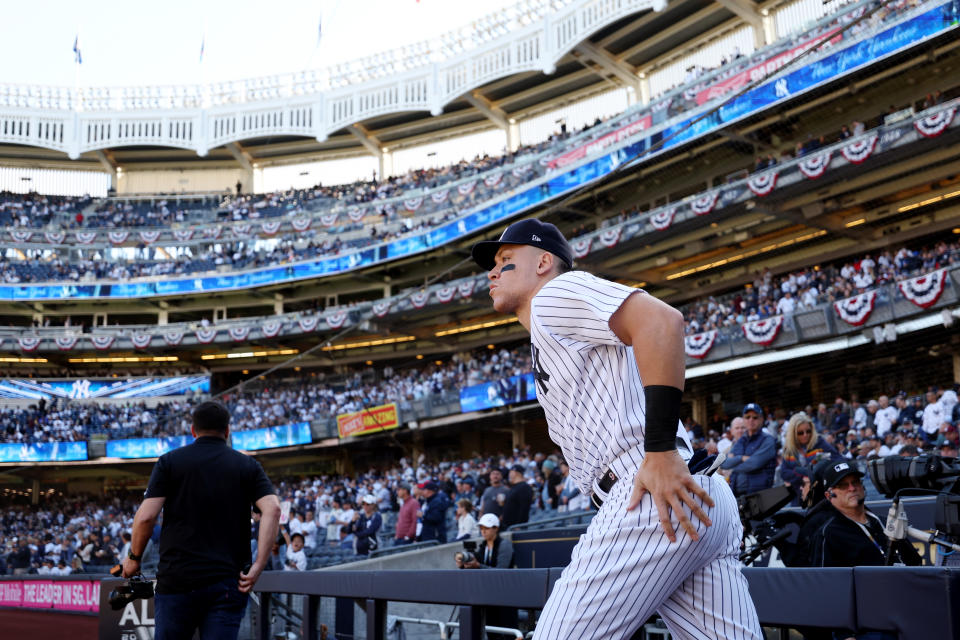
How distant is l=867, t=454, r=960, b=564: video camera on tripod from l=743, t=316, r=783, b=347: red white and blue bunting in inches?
854

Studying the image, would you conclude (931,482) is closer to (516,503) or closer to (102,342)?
(516,503)

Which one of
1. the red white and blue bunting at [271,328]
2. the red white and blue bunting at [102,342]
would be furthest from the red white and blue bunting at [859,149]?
the red white and blue bunting at [102,342]

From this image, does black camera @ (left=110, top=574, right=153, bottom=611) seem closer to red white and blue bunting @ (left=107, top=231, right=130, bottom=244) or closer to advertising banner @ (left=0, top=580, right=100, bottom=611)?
advertising banner @ (left=0, top=580, right=100, bottom=611)

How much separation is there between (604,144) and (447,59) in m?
17.0

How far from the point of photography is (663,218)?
98.9 feet

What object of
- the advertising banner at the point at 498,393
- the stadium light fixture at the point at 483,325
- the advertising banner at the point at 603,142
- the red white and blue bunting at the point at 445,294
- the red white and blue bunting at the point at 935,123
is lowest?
the advertising banner at the point at 498,393

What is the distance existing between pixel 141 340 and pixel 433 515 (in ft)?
121

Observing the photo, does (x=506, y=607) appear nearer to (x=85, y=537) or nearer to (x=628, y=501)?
(x=628, y=501)

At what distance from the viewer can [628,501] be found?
2.27 m

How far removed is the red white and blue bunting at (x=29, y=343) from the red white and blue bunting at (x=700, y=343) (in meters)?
35.1

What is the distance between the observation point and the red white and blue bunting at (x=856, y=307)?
72.8 ft

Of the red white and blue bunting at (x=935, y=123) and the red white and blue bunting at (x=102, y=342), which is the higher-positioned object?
the red white and blue bunting at (x=935, y=123)

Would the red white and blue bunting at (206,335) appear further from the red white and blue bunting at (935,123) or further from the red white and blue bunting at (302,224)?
the red white and blue bunting at (935,123)

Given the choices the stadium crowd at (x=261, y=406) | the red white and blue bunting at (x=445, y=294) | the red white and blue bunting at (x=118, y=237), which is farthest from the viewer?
the red white and blue bunting at (x=118, y=237)
